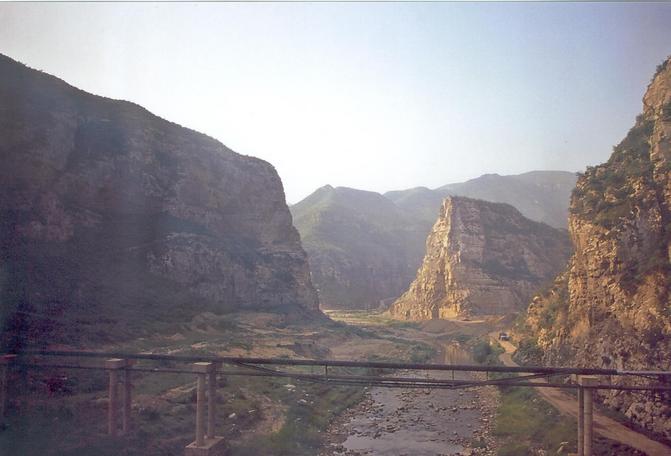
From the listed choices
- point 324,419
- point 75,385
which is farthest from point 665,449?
point 75,385

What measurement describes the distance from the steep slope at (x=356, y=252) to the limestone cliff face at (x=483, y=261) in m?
32.4

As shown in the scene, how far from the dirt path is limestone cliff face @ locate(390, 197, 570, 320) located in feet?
172

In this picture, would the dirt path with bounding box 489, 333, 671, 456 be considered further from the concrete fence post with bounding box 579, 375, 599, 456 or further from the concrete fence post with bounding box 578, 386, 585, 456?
the concrete fence post with bounding box 579, 375, 599, 456

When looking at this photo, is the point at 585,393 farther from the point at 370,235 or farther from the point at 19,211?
the point at 370,235

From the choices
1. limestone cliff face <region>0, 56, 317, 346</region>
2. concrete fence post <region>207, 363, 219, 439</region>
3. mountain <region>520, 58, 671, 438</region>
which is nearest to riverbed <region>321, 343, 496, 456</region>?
mountain <region>520, 58, 671, 438</region>

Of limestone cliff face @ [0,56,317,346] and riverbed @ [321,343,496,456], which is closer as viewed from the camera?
riverbed @ [321,343,496,456]

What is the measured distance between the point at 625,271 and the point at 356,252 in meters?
119

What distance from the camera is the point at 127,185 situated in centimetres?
5566

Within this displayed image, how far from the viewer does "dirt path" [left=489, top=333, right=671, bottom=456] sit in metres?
18.1

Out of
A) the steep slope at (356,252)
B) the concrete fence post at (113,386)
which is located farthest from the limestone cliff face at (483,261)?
the concrete fence post at (113,386)

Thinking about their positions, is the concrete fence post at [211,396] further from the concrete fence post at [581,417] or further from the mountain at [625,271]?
the mountain at [625,271]

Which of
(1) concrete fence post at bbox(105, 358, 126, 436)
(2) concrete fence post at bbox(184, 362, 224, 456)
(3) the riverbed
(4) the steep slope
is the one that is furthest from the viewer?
(4) the steep slope

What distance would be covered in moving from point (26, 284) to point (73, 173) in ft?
60.1

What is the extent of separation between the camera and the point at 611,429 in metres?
20.7
